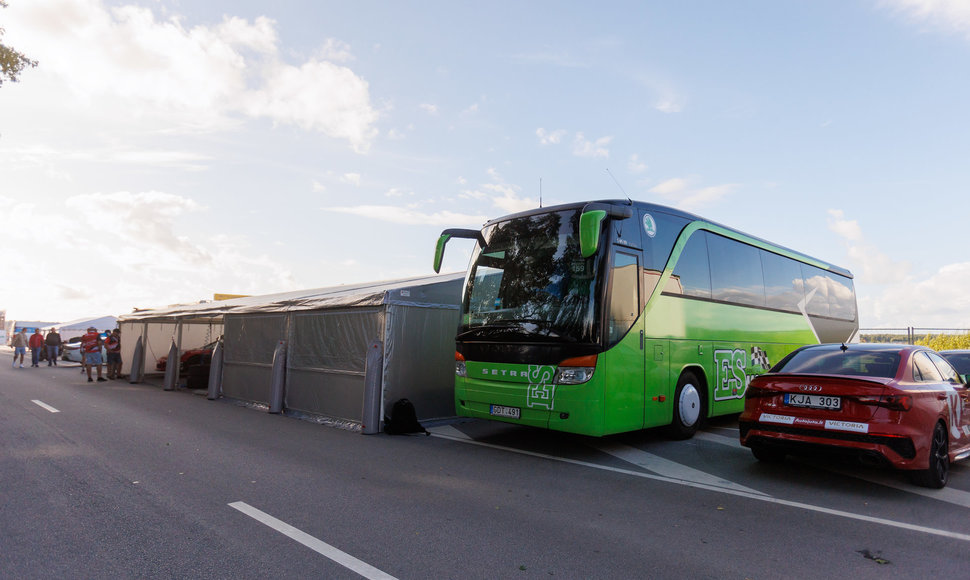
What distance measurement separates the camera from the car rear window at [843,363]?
648 cm

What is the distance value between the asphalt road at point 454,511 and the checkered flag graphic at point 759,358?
2131mm

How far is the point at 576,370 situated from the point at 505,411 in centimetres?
130

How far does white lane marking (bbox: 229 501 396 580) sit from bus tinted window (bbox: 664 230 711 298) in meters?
6.00

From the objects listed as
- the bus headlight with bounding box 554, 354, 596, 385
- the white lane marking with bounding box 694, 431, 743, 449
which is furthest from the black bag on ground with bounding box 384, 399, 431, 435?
the white lane marking with bounding box 694, 431, 743, 449

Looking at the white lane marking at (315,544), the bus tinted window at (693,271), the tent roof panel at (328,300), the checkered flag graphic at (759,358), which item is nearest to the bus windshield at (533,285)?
the bus tinted window at (693,271)

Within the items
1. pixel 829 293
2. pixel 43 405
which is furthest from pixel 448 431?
pixel 829 293

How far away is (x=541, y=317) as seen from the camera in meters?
7.88

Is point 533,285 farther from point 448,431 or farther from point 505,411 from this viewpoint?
point 448,431

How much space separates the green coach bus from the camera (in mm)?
7535

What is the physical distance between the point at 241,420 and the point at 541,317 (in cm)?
698

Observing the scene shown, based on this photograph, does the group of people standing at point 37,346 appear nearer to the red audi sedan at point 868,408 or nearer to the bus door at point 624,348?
the bus door at point 624,348

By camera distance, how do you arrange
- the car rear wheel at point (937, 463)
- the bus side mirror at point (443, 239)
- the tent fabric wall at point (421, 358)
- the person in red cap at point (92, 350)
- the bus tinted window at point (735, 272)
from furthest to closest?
the person in red cap at point (92, 350) → the tent fabric wall at point (421, 358) → the bus tinted window at point (735, 272) → the bus side mirror at point (443, 239) → the car rear wheel at point (937, 463)

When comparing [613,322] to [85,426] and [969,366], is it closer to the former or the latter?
[85,426]

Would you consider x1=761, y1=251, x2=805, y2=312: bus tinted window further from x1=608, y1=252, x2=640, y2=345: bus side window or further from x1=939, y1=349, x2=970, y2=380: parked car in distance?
x1=608, y1=252, x2=640, y2=345: bus side window
